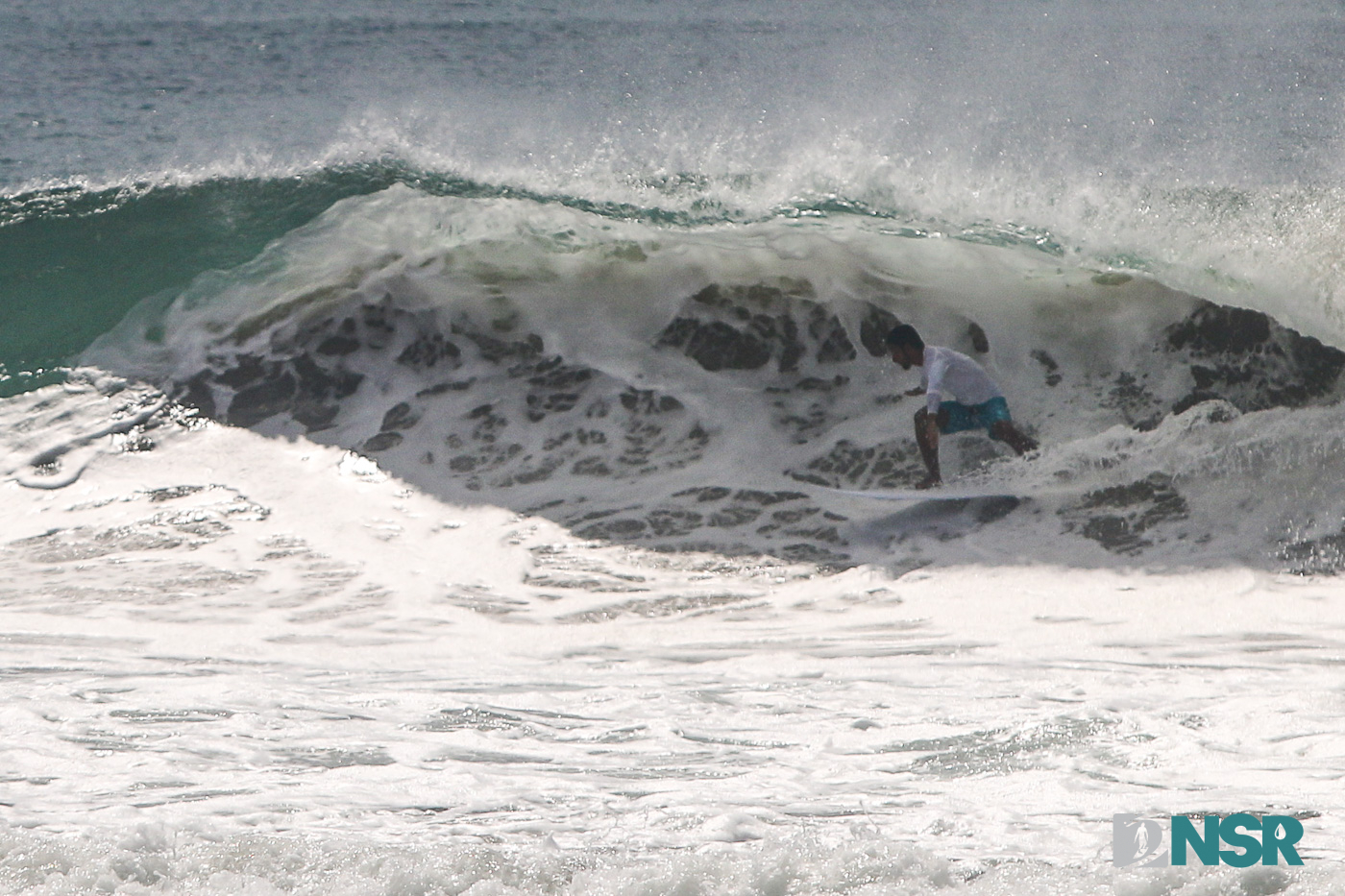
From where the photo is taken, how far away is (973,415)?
21.2ft

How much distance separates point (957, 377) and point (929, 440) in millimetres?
376

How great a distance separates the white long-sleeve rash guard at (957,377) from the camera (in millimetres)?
6340

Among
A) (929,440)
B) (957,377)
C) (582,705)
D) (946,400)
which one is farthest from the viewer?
(946,400)

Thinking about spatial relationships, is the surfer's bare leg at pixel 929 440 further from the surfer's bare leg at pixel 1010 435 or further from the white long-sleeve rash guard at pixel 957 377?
the surfer's bare leg at pixel 1010 435

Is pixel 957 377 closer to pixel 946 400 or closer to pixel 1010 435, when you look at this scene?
pixel 946 400

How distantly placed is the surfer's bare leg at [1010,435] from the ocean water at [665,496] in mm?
65

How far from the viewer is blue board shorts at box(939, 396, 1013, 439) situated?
6438 mm

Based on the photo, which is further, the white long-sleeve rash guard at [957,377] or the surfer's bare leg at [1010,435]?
the surfer's bare leg at [1010,435]

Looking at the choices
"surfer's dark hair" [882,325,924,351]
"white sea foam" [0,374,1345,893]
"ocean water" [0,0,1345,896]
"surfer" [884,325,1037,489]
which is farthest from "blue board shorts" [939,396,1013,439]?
"white sea foam" [0,374,1345,893]

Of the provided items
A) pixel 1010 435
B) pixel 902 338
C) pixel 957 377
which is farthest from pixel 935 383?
pixel 1010 435

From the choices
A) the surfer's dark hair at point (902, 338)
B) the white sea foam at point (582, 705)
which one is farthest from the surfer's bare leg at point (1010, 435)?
the white sea foam at point (582, 705)

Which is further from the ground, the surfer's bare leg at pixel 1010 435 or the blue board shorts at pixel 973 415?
the blue board shorts at pixel 973 415

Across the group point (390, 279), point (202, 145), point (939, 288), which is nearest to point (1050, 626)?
point (939, 288)

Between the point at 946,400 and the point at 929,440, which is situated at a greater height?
the point at 946,400
